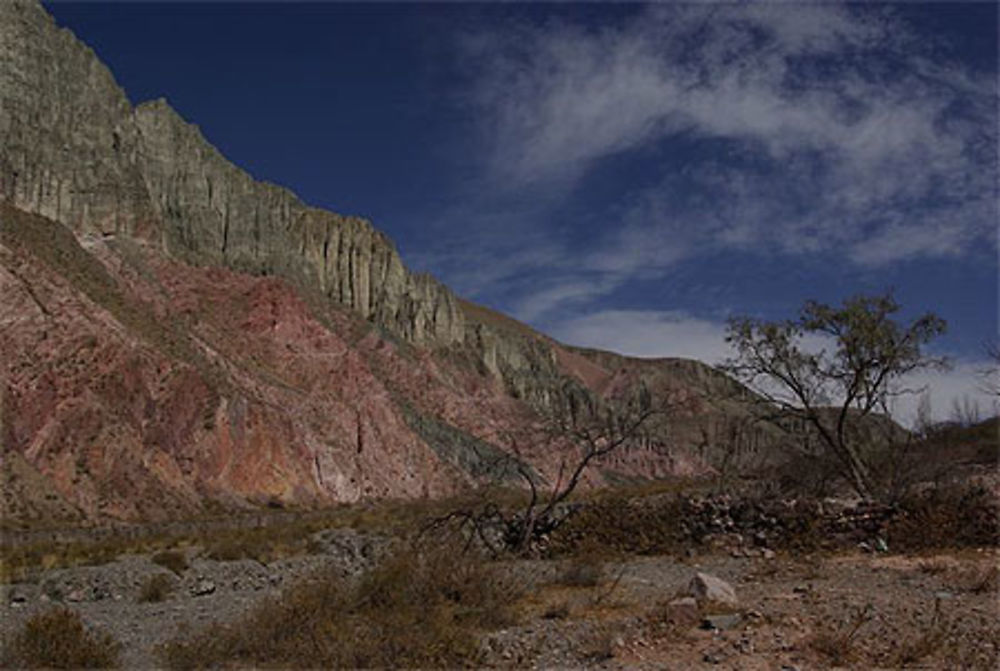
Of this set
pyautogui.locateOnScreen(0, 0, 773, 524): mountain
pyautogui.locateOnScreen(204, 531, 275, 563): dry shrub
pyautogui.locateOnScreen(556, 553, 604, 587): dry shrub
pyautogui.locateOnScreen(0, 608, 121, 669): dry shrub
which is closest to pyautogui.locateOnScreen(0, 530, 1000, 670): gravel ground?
pyautogui.locateOnScreen(556, 553, 604, 587): dry shrub

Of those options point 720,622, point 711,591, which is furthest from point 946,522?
point 720,622

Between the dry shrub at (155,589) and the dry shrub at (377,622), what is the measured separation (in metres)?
5.29

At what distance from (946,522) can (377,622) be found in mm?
11228

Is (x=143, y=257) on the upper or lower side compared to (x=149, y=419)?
upper

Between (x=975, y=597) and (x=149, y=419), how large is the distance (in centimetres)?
4732

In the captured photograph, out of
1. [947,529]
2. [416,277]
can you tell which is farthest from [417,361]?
[947,529]

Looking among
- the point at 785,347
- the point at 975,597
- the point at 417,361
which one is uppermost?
the point at 417,361

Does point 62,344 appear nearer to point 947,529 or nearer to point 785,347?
point 785,347

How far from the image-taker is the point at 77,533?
31.1 meters

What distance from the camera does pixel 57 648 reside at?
8.30 meters

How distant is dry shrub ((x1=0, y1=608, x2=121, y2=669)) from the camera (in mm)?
8125

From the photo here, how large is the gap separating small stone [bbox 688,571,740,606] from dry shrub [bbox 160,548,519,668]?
7.81 feet

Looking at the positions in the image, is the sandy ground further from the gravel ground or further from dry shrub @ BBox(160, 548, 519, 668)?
dry shrub @ BBox(160, 548, 519, 668)

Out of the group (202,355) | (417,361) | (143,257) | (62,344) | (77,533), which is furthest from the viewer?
(417,361)
